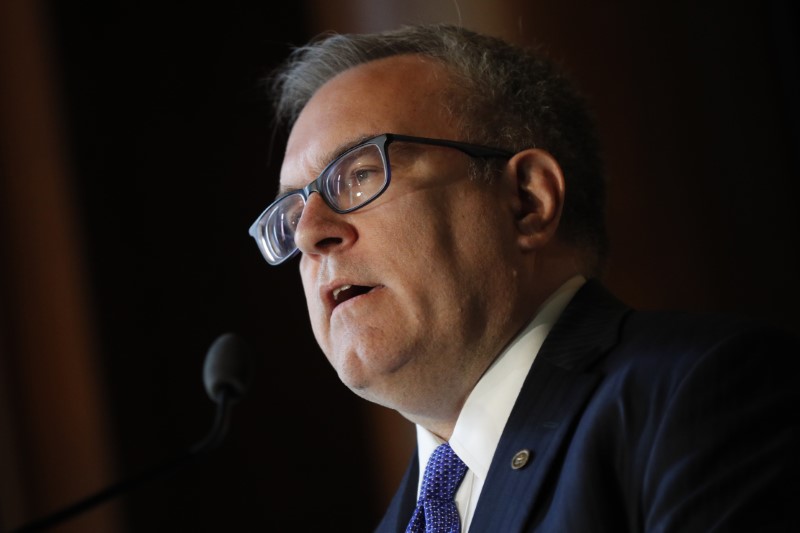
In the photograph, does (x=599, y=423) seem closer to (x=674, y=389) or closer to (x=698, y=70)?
(x=674, y=389)

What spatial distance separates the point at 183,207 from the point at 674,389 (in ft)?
6.51

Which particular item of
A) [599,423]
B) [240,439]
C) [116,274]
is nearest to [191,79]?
[116,274]

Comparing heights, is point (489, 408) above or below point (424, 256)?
below

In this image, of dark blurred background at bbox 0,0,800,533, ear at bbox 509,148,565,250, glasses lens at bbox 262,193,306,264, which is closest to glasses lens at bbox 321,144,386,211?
glasses lens at bbox 262,193,306,264

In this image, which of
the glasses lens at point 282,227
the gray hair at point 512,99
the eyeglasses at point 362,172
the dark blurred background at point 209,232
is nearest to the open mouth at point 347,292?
the eyeglasses at point 362,172

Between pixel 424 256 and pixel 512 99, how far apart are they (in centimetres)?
45

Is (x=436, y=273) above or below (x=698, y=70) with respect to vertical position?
below

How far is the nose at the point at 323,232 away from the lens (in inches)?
60.2

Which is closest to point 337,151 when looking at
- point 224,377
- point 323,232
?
point 323,232

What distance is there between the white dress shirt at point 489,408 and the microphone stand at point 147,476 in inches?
16.8

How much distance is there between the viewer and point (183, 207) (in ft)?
9.32

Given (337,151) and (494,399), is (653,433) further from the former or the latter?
(337,151)

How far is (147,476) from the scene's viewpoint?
115 centimetres

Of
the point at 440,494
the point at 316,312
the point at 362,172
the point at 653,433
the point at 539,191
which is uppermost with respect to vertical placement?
the point at 362,172
